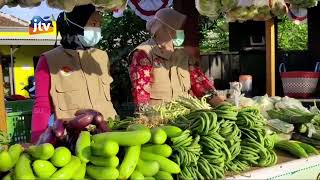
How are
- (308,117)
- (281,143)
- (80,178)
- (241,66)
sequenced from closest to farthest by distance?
(80,178)
(281,143)
(308,117)
(241,66)

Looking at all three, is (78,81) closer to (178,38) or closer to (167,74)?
(167,74)

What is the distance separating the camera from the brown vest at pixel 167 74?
3.85m

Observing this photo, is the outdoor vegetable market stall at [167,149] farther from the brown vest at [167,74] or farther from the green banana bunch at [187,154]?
the brown vest at [167,74]

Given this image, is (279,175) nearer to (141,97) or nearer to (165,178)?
(165,178)

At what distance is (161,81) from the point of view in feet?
12.8

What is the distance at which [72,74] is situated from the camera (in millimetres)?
3408

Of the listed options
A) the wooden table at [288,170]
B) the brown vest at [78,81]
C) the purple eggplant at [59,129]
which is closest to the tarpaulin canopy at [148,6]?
the brown vest at [78,81]

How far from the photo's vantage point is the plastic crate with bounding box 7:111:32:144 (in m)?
4.58

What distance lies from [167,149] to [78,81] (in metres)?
1.42

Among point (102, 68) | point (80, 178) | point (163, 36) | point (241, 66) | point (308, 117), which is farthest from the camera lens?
point (241, 66)

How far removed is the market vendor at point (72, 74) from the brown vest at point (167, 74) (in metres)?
0.43

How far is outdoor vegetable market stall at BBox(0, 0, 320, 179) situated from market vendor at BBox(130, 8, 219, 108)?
31.5 inches

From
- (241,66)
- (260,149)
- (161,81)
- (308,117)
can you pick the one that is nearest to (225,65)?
(241,66)

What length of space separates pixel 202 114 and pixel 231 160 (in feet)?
0.96
